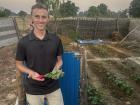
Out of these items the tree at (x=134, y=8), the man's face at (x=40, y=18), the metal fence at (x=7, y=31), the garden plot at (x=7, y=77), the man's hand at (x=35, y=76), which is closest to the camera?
the man's hand at (x=35, y=76)

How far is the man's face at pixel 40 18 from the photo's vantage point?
3486 mm

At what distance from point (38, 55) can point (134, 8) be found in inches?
1377

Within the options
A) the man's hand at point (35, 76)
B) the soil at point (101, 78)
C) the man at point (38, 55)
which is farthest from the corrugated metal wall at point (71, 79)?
the soil at point (101, 78)

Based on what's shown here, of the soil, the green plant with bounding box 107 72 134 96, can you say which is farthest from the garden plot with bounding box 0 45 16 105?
the green plant with bounding box 107 72 134 96

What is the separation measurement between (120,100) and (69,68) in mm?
2689

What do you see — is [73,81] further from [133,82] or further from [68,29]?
[68,29]

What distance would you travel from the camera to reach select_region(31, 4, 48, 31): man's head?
3486 millimetres

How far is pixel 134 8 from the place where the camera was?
36969mm

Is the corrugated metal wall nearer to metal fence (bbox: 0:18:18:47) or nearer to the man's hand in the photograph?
the man's hand

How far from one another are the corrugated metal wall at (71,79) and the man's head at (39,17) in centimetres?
104

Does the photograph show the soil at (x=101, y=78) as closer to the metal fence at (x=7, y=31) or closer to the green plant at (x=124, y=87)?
the green plant at (x=124, y=87)

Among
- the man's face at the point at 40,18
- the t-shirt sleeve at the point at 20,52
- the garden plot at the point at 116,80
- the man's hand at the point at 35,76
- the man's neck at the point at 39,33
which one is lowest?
the garden plot at the point at 116,80

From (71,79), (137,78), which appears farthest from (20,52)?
(137,78)

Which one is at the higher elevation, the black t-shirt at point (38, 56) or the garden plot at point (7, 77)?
the black t-shirt at point (38, 56)
